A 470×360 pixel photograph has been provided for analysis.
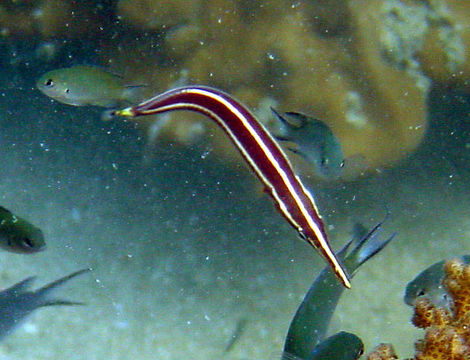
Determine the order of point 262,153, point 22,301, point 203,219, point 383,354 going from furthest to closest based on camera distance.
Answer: point 203,219, point 22,301, point 383,354, point 262,153

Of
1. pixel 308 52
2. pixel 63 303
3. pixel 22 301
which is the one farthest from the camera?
pixel 63 303

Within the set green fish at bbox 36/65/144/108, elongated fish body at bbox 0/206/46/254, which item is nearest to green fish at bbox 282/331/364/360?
elongated fish body at bbox 0/206/46/254

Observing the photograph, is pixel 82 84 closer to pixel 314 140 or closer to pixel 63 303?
pixel 314 140

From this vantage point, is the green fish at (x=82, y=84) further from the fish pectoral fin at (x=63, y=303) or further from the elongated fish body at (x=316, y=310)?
the fish pectoral fin at (x=63, y=303)

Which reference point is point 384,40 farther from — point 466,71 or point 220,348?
point 220,348

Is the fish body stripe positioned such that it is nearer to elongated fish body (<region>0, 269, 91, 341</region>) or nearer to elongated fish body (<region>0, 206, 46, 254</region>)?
elongated fish body (<region>0, 206, 46, 254</region>)

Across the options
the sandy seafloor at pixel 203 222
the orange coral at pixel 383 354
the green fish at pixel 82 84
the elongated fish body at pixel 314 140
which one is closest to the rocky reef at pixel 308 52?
the sandy seafloor at pixel 203 222

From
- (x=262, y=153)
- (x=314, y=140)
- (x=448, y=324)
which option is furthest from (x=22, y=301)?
(x=262, y=153)

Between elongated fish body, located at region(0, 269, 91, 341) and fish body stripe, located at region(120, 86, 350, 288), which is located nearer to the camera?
fish body stripe, located at region(120, 86, 350, 288)
